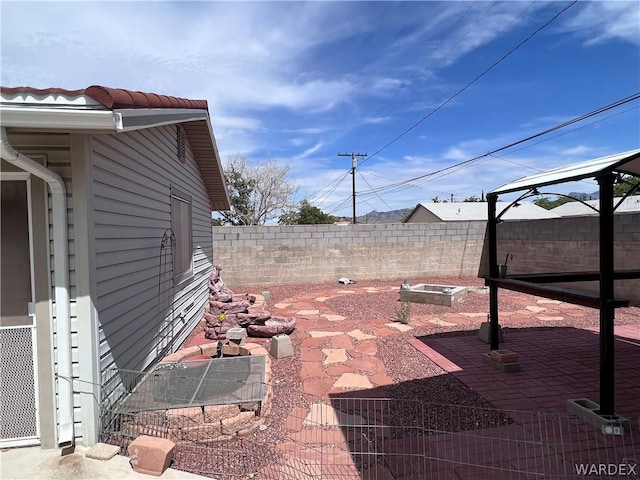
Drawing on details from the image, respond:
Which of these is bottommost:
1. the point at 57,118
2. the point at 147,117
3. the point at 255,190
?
the point at 57,118

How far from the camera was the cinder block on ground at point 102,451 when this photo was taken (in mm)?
2414

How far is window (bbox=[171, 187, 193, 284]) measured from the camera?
552 cm

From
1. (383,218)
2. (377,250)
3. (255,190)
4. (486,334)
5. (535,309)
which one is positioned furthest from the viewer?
(383,218)

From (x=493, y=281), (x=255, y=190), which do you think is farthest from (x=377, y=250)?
(x=255, y=190)

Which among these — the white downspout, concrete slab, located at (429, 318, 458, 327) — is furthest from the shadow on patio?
the white downspout

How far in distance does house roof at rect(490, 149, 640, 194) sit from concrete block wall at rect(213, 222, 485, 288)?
7645 mm

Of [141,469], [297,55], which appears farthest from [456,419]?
[297,55]

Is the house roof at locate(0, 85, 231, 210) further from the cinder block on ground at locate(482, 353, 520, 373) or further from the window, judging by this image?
the cinder block on ground at locate(482, 353, 520, 373)

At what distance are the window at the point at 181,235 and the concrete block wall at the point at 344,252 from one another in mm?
4777

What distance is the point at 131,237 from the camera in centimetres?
359

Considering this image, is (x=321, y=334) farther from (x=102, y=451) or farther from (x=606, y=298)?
(x=606, y=298)

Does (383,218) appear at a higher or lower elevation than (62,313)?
higher

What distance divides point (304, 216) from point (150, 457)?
95.6 feet

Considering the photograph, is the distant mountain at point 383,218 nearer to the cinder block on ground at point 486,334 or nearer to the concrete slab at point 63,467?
the cinder block on ground at point 486,334
